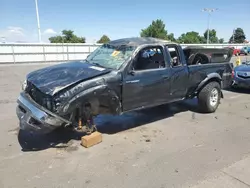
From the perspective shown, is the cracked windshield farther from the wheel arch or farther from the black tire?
the black tire

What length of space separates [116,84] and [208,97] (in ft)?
9.73

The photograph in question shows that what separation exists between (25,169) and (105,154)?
1.26 metres

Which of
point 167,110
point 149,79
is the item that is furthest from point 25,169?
point 167,110

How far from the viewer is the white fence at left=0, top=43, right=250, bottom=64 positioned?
65.5 ft

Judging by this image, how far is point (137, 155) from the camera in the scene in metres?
3.90

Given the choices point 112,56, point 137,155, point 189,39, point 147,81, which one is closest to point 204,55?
point 147,81

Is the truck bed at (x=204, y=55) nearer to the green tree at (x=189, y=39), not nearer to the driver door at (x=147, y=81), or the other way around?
the driver door at (x=147, y=81)

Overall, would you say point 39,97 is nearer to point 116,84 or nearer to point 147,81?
point 116,84

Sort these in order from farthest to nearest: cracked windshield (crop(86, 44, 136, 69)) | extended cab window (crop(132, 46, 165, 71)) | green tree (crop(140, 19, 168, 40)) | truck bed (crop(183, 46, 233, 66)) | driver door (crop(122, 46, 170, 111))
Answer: green tree (crop(140, 19, 168, 40)) < truck bed (crop(183, 46, 233, 66)) < extended cab window (crop(132, 46, 165, 71)) < cracked windshield (crop(86, 44, 136, 69)) < driver door (crop(122, 46, 170, 111))

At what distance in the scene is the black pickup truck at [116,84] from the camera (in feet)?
12.3

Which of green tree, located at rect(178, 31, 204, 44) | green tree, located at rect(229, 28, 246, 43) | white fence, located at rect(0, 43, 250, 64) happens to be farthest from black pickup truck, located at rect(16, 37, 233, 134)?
green tree, located at rect(229, 28, 246, 43)

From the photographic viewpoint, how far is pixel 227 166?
356 centimetres

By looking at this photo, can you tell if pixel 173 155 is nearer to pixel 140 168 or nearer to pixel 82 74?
pixel 140 168

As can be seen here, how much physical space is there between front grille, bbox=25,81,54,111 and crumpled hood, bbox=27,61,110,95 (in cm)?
10
